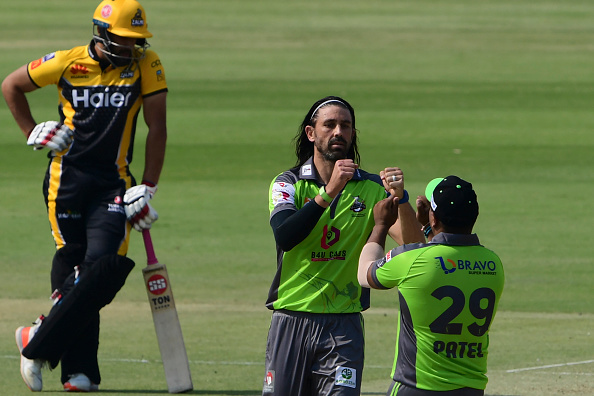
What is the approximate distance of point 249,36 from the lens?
105ft

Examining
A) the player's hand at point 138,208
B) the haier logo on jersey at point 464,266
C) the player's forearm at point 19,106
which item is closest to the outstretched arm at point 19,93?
the player's forearm at point 19,106

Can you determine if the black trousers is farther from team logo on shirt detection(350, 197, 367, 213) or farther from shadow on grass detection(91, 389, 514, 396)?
team logo on shirt detection(350, 197, 367, 213)

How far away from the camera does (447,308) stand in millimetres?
5062

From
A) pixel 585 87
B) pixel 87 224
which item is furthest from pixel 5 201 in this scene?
pixel 585 87

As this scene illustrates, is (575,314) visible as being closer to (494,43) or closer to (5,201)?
(5,201)

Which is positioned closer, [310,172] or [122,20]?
[310,172]

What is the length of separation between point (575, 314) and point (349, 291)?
4529 mm

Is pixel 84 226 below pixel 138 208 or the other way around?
below

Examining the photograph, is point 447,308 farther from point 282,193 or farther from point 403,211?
point 282,193

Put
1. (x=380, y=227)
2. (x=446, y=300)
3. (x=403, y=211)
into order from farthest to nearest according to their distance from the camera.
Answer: (x=403, y=211), (x=380, y=227), (x=446, y=300)

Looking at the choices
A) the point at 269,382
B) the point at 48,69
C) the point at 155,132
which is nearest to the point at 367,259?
the point at 269,382

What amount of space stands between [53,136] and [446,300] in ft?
11.1

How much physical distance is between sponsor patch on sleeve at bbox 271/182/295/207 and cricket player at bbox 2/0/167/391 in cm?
182

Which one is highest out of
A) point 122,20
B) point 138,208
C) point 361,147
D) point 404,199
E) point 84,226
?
point 122,20
